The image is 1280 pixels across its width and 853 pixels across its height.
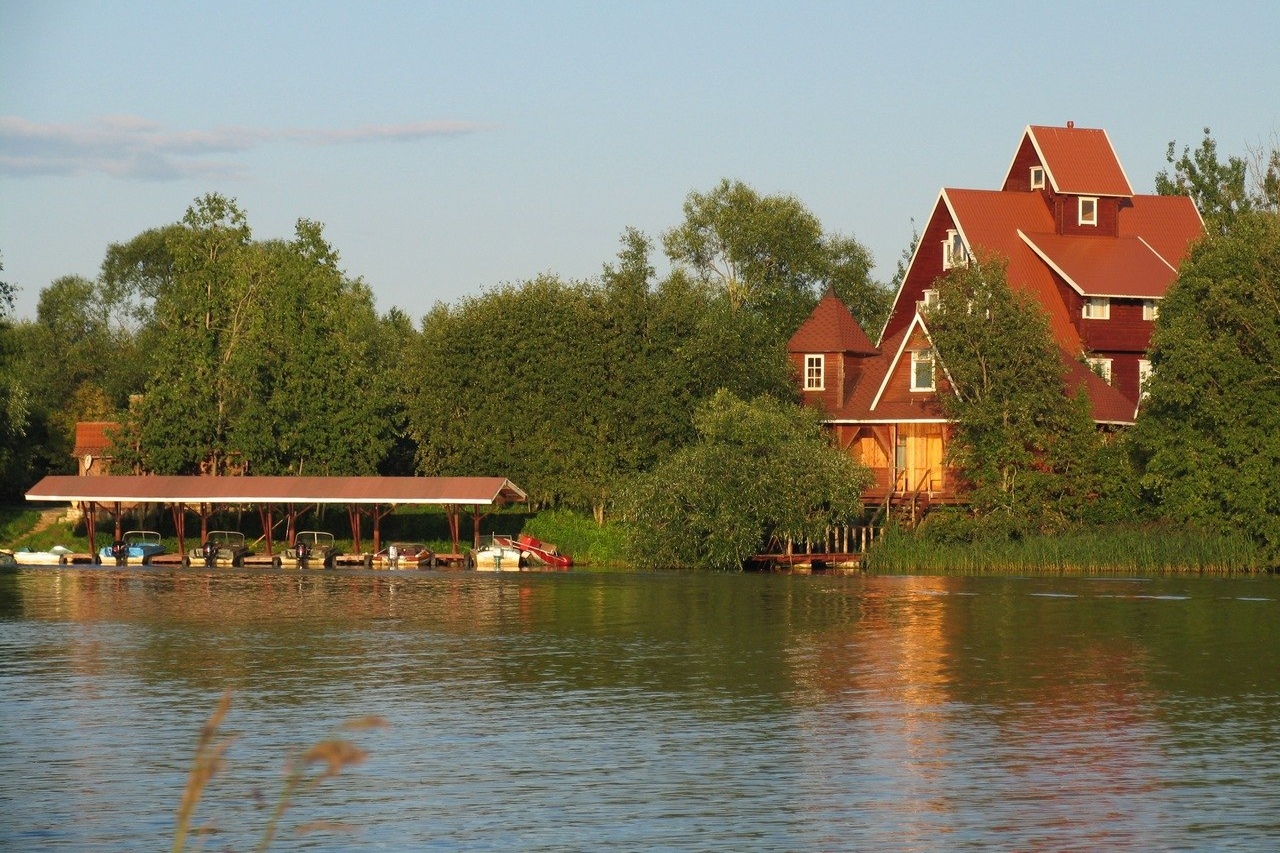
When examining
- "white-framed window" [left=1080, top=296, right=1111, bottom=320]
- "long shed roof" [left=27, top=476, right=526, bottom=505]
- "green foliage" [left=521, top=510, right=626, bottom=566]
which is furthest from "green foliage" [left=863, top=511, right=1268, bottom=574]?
"long shed roof" [left=27, top=476, right=526, bottom=505]

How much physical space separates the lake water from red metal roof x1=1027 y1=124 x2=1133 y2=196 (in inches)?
1387

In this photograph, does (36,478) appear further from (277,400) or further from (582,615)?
(582,615)

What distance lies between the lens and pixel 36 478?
108 m

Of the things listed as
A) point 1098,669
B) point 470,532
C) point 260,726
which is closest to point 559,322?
point 470,532

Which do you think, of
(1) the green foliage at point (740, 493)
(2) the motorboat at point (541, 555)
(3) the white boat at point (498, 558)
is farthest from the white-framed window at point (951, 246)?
(3) the white boat at point (498, 558)

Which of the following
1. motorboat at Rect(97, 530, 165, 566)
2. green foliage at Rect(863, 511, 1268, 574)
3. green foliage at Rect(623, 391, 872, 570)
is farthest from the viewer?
motorboat at Rect(97, 530, 165, 566)

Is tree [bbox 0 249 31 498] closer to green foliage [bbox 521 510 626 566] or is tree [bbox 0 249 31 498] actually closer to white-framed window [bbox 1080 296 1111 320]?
green foliage [bbox 521 510 626 566]

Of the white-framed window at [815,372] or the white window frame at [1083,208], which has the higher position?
the white window frame at [1083,208]

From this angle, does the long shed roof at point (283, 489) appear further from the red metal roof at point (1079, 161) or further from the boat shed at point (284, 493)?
the red metal roof at point (1079, 161)

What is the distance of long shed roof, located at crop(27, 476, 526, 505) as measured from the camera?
83.3m

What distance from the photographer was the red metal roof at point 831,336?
86.8m

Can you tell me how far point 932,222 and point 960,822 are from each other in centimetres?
7261

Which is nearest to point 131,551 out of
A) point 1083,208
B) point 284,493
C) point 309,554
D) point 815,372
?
point 284,493

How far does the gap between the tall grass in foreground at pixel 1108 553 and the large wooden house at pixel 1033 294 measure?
5.22m
